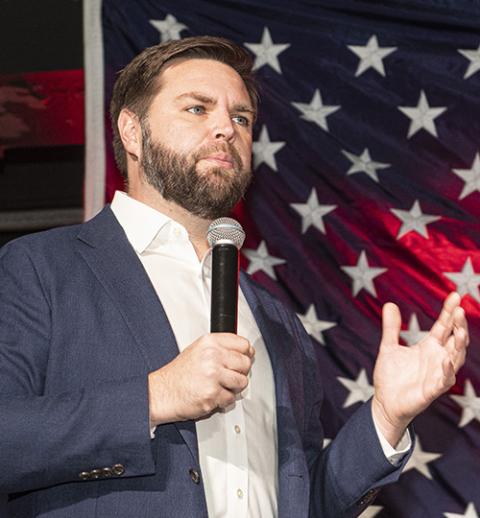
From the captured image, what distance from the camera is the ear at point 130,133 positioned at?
2.65m

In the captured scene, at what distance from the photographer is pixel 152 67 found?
2.67 m

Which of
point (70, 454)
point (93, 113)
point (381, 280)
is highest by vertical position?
point (70, 454)

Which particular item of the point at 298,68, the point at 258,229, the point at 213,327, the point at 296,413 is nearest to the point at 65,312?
the point at 213,327

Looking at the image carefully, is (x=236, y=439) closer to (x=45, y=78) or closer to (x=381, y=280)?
(x=381, y=280)

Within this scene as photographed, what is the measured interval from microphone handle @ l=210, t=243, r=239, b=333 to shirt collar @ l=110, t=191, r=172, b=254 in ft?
1.95

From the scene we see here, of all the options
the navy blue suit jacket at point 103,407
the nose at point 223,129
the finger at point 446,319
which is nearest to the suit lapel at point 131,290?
the navy blue suit jacket at point 103,407

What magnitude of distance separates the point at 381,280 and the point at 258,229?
517mm

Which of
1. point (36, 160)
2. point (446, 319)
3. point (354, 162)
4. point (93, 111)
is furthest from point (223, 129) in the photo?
point (36, 160)

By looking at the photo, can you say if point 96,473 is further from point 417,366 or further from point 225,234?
point 417,366

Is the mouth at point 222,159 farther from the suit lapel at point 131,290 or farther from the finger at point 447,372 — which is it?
the finger at point 447,372

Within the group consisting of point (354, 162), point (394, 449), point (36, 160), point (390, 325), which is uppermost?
point (390, 325)

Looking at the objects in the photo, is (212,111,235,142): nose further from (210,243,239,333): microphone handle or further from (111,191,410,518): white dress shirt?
(210,243,239,333): microphone handle

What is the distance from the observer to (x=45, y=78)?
4102mm

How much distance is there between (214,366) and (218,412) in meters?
0.43
